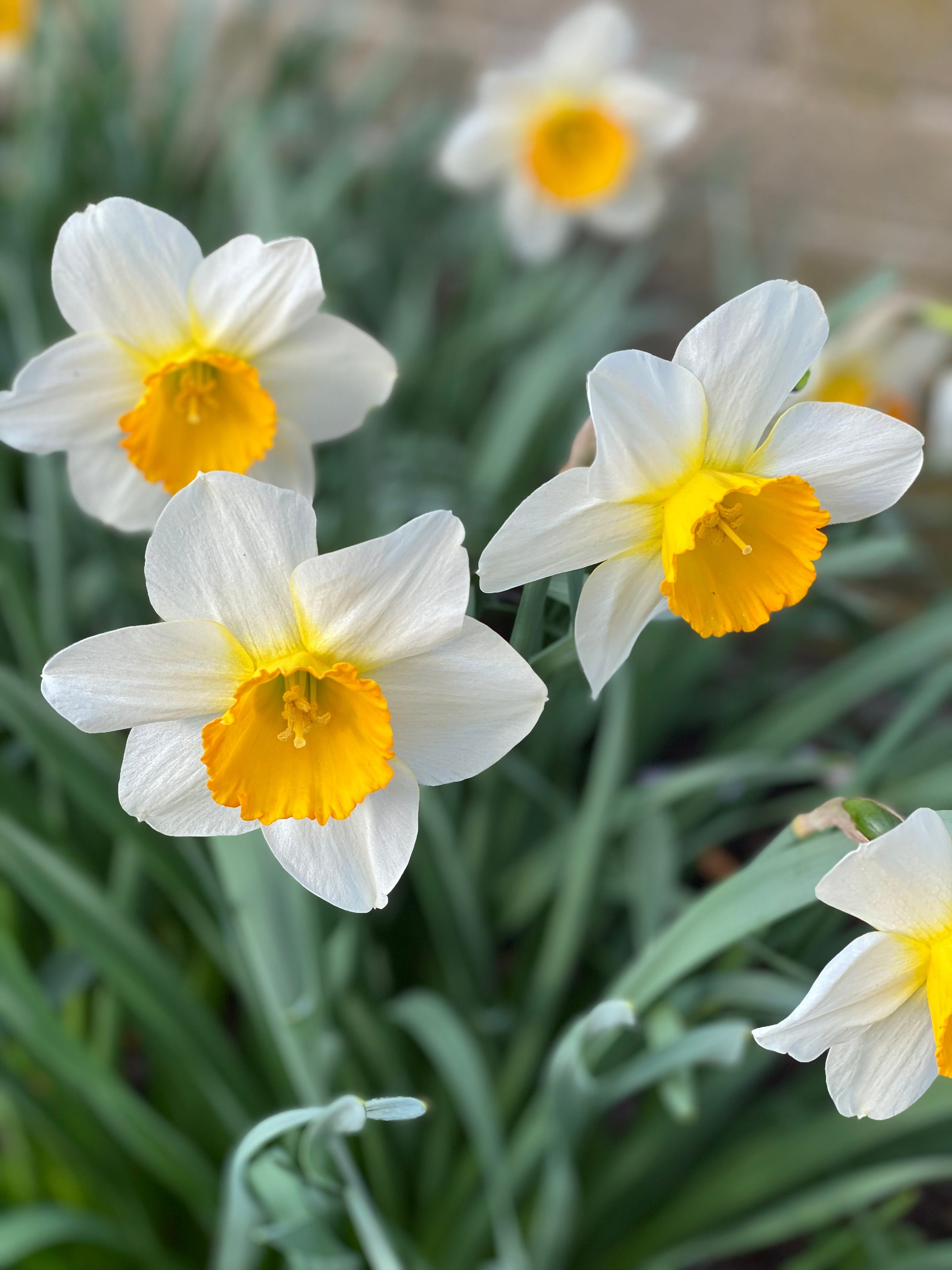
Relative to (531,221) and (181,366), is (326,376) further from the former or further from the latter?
(531,221)

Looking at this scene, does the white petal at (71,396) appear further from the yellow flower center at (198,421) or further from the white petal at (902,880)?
the white petal at (902,880)

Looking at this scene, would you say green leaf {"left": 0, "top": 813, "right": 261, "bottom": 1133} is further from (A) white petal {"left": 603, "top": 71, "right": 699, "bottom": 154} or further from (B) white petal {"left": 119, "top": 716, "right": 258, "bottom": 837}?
(A) white petal {"left": 603, "top": 71, "right": 699, "bottom": 154}

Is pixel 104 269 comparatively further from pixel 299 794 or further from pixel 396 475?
pixel 396 475

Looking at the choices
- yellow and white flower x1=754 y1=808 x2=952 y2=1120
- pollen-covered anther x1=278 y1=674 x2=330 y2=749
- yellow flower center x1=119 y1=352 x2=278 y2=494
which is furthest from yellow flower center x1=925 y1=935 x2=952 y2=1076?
yellow flower center x1=119 y1=352 x2=278 y2=494

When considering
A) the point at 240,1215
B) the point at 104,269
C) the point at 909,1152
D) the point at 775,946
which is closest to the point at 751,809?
the point at 909,1152

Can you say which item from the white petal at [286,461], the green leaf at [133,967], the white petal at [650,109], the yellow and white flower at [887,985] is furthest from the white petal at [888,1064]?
the white petal at [650,109]

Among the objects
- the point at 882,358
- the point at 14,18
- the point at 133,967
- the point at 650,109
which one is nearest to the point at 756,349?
the point at 133,967
